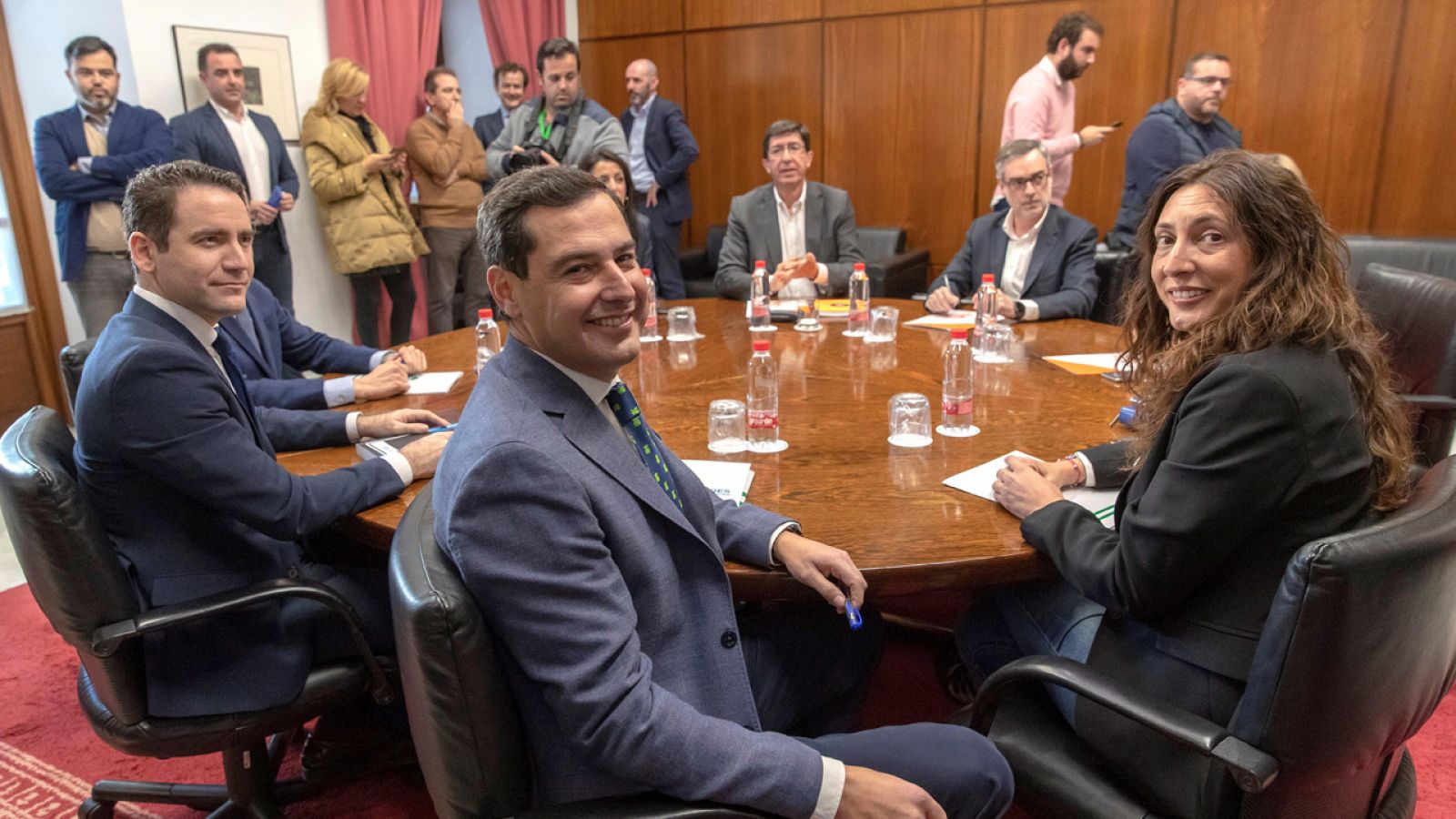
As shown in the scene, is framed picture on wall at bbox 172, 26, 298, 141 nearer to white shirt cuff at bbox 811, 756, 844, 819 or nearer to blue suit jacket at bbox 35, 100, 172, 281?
blue suit jacket at bbox 35, 100, 172, 281

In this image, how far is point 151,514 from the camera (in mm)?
1587

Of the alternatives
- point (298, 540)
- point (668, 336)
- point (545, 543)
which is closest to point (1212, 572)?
point (545, 543)

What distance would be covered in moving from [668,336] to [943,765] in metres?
2.12

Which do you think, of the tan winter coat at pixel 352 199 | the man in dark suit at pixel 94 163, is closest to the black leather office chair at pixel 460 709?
the man in dark suit at pixel 94 163

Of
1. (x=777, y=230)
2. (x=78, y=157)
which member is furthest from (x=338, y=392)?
(x=78, y=157)

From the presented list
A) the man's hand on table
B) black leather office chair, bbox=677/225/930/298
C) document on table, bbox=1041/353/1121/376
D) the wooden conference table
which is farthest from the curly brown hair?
black leather office chair, bbox=677/225/930/298

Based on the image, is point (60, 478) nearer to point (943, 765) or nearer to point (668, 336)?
point (943, 765)

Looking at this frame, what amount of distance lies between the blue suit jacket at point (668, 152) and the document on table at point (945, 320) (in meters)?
2.89

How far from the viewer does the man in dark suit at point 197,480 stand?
5.04ft

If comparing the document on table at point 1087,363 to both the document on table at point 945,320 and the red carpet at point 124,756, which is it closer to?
the document on table at point 945,320

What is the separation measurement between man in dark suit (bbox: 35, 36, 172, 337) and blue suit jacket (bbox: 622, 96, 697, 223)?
2.66 m

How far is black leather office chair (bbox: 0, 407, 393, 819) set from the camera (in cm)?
144

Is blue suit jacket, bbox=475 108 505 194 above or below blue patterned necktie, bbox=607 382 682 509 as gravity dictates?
above

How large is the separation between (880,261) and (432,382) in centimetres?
349
